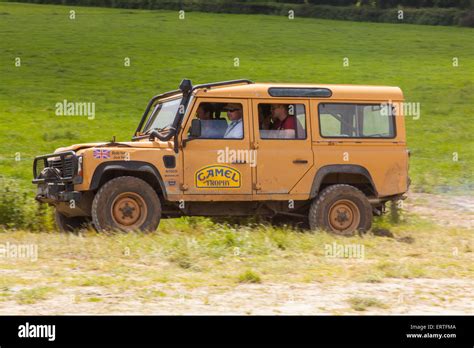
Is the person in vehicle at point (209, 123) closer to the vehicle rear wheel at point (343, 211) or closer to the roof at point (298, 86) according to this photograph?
the roof at point (298, 86)

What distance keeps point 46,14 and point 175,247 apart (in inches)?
1769

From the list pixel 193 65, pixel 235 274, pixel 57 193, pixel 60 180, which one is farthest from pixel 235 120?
pixel 193 65

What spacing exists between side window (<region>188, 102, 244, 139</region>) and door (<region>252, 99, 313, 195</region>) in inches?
9.4

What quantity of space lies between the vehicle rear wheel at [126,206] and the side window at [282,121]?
1908 millimetres

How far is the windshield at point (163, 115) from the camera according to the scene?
11.9 m

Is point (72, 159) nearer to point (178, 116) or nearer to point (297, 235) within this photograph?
point (178, 116)

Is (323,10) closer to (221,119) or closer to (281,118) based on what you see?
(281,118)

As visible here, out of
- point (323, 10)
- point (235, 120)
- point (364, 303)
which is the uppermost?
point (323, 10)

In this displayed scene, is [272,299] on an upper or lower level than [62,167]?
lower

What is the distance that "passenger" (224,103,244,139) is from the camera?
38.4 feet

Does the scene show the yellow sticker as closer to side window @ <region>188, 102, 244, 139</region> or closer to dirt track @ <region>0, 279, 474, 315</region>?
side window @ <region>188, 102, 244, 139</region>

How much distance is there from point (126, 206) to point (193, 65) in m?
28.1

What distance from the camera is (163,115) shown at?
40.5 feet
